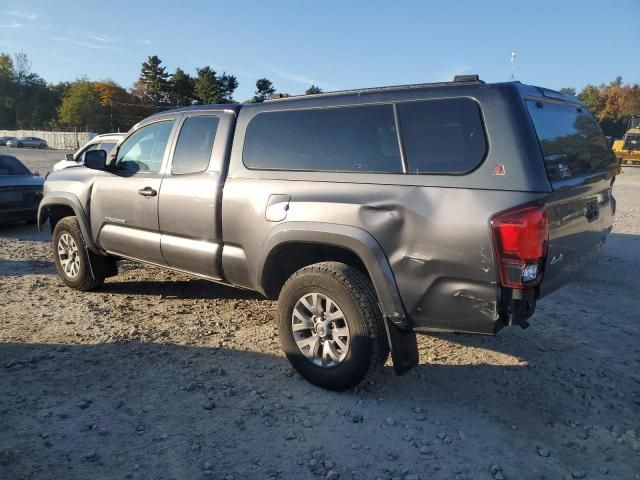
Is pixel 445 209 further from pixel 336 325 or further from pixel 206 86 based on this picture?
pixel 206 86

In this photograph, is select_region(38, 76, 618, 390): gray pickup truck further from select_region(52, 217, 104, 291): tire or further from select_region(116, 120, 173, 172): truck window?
select_region(52, 217, 104, 291): tire

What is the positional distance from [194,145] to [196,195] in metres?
0.53

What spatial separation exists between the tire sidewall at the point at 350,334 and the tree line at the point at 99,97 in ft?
192

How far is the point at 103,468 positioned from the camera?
270 centimetres

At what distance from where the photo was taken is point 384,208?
316cm

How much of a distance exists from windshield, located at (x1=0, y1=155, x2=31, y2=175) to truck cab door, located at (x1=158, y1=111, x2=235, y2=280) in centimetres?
691

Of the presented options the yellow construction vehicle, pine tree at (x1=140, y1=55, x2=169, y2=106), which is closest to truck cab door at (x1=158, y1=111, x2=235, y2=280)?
the yellow construction vehicle

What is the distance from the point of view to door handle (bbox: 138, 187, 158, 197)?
466 cm

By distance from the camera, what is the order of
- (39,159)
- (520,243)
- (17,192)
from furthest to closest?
(39,159) → (17,192) → (520,243)

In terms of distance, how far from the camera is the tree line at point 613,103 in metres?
66.1

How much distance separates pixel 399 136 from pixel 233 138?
1589mm

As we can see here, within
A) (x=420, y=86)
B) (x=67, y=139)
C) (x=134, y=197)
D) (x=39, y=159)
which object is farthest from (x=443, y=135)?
(x=67, y=139)

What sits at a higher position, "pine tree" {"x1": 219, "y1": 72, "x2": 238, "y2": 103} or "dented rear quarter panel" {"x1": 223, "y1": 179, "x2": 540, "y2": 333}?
"pine tree" {"x1": 219, "y1": 72, "x2": 238, "y2": 103}

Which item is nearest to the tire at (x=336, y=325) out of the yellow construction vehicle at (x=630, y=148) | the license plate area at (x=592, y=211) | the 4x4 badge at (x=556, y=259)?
the 4x4 badge at (x=556, y=259)
